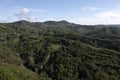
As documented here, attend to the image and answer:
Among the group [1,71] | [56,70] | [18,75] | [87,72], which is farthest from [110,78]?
[1,71]

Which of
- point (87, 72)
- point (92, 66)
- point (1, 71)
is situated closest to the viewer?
point (1, 71)

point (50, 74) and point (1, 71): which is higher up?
point (1, 71)

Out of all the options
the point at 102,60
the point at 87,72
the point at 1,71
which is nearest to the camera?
the point at 1,71

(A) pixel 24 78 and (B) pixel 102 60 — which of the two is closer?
(A) pixel 24 78

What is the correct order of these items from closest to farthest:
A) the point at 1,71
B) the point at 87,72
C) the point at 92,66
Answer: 1. the point at 1,71
2. the point at 87,72
3. the point at 92,66

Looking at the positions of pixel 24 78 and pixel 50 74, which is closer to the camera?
pixel 24 78

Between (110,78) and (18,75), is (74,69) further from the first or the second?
(18,75)

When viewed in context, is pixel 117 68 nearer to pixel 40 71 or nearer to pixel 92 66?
pixel 92 66

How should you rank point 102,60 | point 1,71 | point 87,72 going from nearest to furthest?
point 1,71 < point 87,72 < point 102,60

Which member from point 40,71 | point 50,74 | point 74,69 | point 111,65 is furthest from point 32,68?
point 111,65
